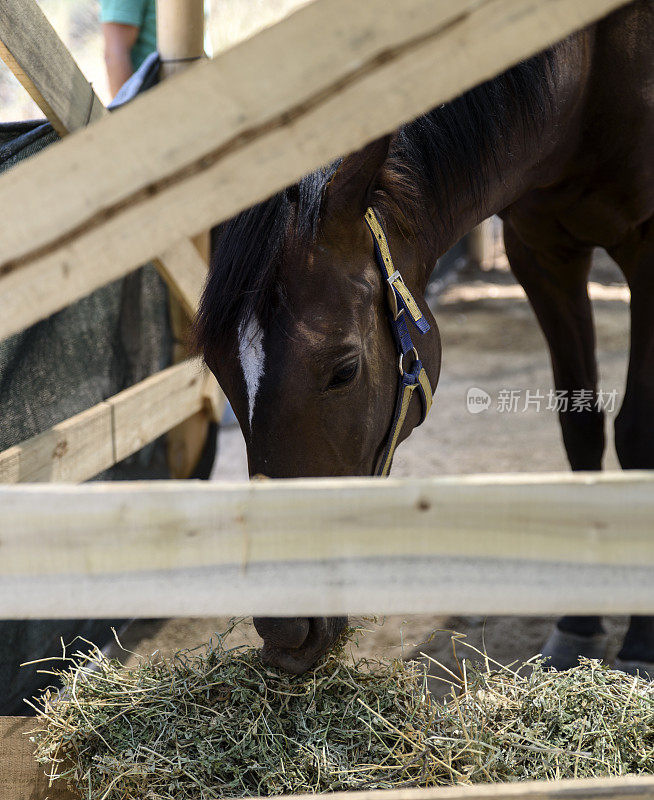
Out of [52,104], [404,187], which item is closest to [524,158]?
[404,187]

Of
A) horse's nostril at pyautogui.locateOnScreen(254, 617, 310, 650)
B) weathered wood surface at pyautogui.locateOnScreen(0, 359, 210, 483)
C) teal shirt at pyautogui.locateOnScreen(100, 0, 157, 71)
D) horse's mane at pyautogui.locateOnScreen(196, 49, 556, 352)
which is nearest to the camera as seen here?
horse's nostril at pyautogui.locateOnScreen(254, 617, 310, 650)

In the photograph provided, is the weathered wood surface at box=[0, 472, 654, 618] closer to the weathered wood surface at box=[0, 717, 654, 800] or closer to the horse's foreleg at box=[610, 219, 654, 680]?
the weathered wood surface at box=[0, 717, 654, 800]

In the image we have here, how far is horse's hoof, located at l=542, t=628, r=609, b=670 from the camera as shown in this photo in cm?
221

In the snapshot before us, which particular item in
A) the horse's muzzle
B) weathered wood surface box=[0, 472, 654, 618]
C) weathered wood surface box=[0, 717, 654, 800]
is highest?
weathered wood surface box=[0, 472, 654, 618]

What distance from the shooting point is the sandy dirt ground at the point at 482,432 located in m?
2.36

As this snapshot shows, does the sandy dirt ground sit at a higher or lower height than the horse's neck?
lower

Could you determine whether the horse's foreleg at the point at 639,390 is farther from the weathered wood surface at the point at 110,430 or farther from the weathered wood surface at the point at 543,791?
the weathered wood surface at the point at 543,791

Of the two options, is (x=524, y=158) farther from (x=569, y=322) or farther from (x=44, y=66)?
(x=44, y=66)

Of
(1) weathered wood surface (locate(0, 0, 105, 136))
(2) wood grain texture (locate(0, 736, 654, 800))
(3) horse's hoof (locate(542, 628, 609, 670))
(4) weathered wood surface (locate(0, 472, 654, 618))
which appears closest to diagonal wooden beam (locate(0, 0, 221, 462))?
(1) weathered wood surface (locate(0, 0, 105, 136))

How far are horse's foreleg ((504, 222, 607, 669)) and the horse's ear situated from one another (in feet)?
3.70

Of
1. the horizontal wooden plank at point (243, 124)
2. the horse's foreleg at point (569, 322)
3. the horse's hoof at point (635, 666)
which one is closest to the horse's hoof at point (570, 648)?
the horse's hoof at point (635, 666)

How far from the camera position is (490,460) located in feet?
12.3

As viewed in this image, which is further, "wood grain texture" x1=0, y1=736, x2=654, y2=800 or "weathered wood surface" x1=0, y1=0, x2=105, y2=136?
"weathered wood surface" x1=0, y1=0, x2=105, y2=136

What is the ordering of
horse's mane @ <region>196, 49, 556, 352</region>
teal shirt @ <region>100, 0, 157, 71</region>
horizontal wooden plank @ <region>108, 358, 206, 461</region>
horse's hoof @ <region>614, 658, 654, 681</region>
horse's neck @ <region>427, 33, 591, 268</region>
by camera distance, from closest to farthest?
horse's mane @ <region>196, 49, 556, 352</region> < horse's neck @ <region>427, 33, 591, 268</region> < horse's hoof @ <region>614, 658, 654, 681</region> < horizontal wooden plank @ <region>108, 358, 206, 461</region> < teal shirt @ <region>100, 0, 157, 71</region>
